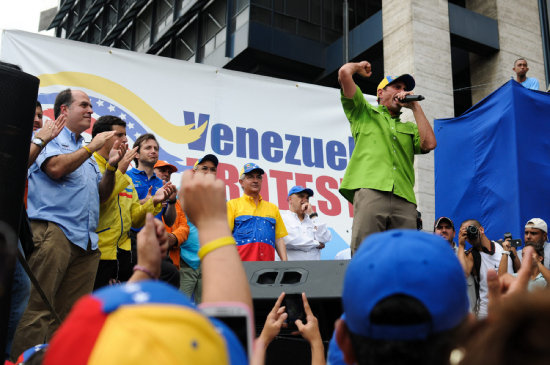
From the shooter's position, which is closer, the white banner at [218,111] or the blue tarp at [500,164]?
the white banner at [218,111]

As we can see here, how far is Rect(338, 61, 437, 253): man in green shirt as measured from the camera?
3.96 m

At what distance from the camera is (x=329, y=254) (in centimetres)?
741

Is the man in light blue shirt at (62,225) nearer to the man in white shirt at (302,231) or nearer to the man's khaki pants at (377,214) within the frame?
the man's khaki pants at (377,214)

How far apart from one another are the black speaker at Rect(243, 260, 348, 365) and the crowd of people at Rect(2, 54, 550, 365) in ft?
0.36

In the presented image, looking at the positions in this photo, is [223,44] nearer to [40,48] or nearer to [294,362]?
[40,48]

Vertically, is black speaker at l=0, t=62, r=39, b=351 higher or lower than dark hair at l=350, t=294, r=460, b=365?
higher

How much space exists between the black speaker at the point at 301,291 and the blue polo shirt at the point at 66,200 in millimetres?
1387

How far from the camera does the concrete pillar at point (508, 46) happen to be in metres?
12.2

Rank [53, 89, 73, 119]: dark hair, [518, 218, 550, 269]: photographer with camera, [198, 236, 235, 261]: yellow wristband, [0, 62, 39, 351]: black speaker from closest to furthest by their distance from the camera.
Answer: [198, 236, 235, 261]: yellow wristband
[0, 62, 39, 351]: black speaker
[53, 89, 73, 119]: dark hair
[518, 218, 550, 269]: photographer with camera

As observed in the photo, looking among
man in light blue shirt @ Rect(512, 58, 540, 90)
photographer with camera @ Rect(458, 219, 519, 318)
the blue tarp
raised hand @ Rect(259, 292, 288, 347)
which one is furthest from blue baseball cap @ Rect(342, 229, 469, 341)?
man in light blue shirt @ Rect(512, 58, 540, 90)

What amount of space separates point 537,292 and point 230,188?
21.0ft

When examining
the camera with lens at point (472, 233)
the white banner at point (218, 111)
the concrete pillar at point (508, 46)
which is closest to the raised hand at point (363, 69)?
the camera with lens at point (472, 233)

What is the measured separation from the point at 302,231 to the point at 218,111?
195 centimetres

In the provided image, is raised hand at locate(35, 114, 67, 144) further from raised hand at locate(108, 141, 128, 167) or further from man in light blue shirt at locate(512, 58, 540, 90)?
man in light blue shirt at locate(512, 58, 540, 90)
